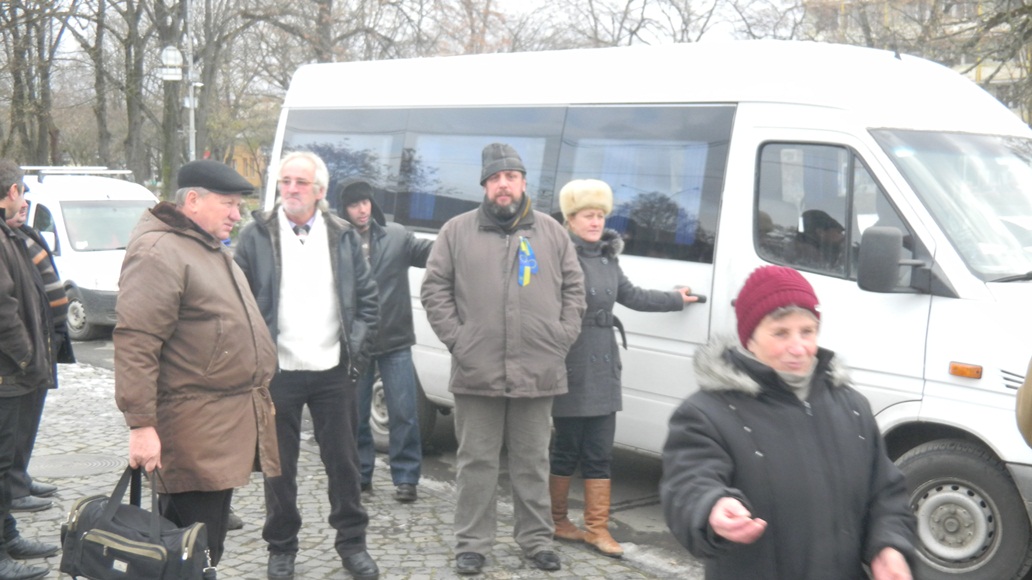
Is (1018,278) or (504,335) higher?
(1018,278)

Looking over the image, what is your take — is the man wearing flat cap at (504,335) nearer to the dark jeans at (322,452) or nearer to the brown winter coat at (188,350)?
the dark jeans at (322,452)

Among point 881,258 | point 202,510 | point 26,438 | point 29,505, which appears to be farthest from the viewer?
point 29,505

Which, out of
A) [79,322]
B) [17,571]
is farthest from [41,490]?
[79,322]

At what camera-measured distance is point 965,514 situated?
4949 mm

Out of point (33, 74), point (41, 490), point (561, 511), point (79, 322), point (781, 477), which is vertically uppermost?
point (33, 74)

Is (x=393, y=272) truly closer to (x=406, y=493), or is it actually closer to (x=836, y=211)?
(x=406, y=493)

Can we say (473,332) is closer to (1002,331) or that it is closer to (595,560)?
(595,560)

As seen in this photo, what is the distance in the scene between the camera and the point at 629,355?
6.21m

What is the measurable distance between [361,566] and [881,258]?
261cm

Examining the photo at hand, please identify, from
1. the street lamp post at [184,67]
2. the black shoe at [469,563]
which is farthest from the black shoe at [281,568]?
the street lamp post at [184,67]

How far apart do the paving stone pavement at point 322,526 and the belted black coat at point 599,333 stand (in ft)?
2.41

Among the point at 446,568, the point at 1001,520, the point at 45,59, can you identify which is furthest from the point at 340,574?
the point at 45,59

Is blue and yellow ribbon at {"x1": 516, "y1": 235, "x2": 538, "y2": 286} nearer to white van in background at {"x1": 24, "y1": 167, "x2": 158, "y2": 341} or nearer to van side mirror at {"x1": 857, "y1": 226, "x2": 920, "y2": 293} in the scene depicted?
van side mirror at {"x1": 857, "y1": 226, "x2": 920, "y2": 293}

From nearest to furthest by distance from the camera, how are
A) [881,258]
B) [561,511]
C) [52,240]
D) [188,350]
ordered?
[188,350] < [881,258] < [561,511] < [52,240]
